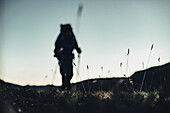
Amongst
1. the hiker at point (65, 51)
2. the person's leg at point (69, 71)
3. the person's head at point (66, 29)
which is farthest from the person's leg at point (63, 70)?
the person's head at point (66, 29)

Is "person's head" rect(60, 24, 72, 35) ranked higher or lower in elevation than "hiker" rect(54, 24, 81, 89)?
higher

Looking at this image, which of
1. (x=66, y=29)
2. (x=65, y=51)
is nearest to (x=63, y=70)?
(x=65, y=51)

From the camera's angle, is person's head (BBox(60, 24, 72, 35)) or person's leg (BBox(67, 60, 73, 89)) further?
person's leg (BBox(67, 60, 73, 89))

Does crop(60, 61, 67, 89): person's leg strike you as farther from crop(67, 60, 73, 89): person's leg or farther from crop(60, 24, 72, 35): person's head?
crop(60, 24, 72, 35): person's head

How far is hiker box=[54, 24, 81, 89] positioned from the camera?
21.7ft

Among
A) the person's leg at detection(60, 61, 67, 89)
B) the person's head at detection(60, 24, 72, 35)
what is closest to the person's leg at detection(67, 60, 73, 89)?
the person's leg at detection(60, 61, 67, 89)

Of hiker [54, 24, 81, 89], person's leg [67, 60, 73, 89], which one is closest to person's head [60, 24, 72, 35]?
hiker [54, 24, 81, 89]

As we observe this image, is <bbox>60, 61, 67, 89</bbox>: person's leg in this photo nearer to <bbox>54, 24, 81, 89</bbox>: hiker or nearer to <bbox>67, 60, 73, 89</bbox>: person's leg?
<bbox>54, 24, 81, 89</bbox>: hiker

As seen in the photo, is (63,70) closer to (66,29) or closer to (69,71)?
(69,71)

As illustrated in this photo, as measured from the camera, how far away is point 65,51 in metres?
6.69

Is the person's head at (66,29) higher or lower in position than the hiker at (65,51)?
higher

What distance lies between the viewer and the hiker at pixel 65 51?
21.7 ft

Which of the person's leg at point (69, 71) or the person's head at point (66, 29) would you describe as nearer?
the person's head at point (66, 29)

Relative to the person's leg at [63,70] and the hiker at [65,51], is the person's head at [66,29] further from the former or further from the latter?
the person's leg at [63,70]
